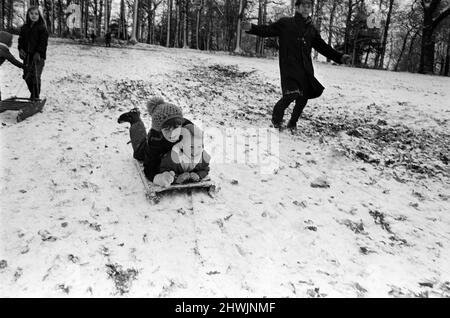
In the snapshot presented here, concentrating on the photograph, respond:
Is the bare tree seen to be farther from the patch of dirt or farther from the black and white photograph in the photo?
the patch of dirt

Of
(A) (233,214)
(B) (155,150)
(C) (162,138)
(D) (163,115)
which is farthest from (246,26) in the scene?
Result: (A) (233,214)

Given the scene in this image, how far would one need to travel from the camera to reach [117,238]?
3.71 meters

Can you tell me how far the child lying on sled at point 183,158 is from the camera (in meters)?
4.34

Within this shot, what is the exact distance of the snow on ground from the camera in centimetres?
319

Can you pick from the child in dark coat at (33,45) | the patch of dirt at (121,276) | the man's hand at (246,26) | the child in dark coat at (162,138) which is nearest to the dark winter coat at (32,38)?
the child in dark coat at (33,45)

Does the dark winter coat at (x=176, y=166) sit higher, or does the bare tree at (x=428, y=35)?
the bare tree at (x=428, y=35)

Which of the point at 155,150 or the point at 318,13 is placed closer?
the point at 155,150

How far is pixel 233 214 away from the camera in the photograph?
14.1 feet

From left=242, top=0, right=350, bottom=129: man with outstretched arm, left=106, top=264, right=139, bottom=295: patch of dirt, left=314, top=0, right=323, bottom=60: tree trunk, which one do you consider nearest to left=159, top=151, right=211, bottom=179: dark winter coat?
left=106, top=264, right=139, bottom=295: patch of dirt

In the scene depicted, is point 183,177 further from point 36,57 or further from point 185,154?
point 36,57

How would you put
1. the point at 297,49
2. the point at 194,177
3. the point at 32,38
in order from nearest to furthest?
the point at 194,177, the point at 297,49, the point at 32,38

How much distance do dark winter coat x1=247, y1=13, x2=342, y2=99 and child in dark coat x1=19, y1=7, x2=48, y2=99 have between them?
4271 mm

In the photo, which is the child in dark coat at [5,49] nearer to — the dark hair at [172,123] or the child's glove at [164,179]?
the dark hair at [172,123]

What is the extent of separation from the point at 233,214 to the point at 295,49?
3661 mm
